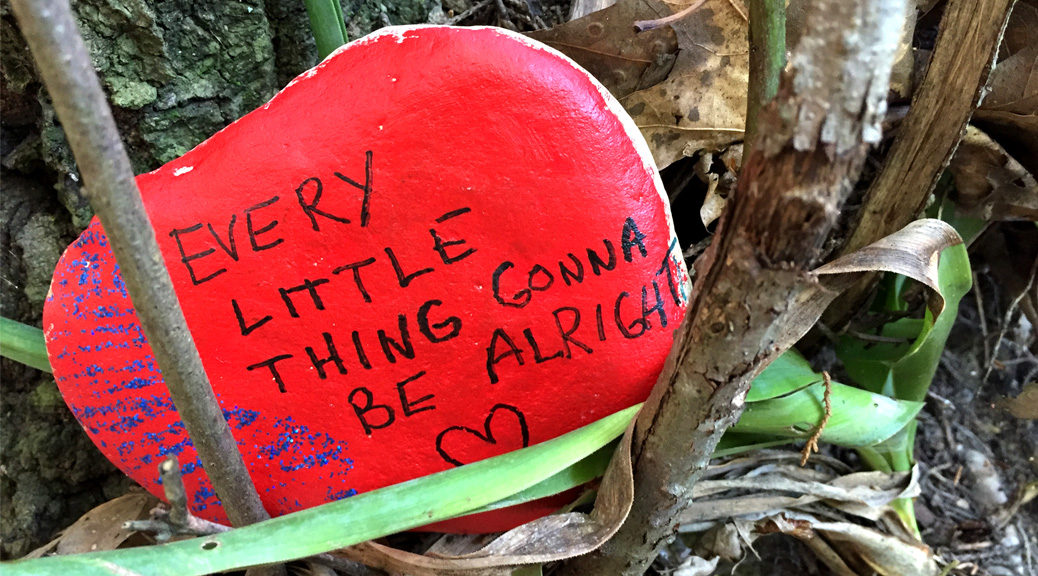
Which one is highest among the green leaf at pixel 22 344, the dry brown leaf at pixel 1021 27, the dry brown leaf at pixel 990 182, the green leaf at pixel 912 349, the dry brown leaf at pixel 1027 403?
the dry brown leaf at pixel 1021 27

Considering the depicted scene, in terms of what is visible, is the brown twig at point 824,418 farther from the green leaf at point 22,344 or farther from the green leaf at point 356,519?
the green leaf at point 22,344

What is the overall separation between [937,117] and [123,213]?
2.64 ft

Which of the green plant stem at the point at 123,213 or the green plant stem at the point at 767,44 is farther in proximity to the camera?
the green plant stem at the point at 767,44

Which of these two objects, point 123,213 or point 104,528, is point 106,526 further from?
point 123,213

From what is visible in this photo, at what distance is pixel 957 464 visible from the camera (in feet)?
3.70

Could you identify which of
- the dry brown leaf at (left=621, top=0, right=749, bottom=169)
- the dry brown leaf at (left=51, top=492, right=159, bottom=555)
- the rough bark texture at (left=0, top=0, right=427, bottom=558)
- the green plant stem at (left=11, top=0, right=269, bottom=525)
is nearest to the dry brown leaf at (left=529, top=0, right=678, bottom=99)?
the dry brown leaf at (left=621, top=0, right=749, bottom=169)

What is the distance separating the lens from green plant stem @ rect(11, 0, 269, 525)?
0.39 meters

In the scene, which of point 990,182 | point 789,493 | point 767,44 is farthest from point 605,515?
point 990,182

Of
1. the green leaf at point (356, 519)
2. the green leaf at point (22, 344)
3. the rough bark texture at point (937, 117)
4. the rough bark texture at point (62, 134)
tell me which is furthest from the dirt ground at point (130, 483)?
the green leaf at point (356, 519)

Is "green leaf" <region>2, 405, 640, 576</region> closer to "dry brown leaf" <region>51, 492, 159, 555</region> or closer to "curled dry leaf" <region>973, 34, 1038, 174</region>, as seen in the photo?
"dry brown leaf" <region>51, 492, 159, 555</region>

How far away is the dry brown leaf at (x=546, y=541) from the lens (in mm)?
688

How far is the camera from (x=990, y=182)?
0.96m

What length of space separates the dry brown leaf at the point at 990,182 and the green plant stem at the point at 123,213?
0.89m

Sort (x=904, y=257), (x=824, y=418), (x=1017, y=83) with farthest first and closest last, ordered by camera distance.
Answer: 1. (x=1017, y=83)
2. (x=824, y=418)
3. (x=904, y=257)
